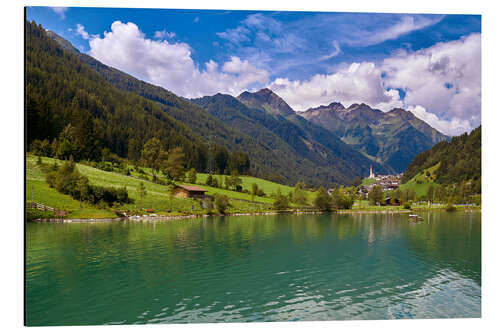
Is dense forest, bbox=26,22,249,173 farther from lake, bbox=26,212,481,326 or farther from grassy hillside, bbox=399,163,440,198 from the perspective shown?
grassy hillside, bbox=399,163,440,198

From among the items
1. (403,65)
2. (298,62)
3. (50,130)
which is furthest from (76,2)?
(50,130)

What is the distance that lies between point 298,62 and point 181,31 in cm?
784

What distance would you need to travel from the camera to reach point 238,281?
55.8ft

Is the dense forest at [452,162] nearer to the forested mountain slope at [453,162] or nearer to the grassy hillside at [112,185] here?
the forested mountain slope at [453,162]

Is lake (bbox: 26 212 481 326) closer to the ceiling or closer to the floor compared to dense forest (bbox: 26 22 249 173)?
closer to the floor

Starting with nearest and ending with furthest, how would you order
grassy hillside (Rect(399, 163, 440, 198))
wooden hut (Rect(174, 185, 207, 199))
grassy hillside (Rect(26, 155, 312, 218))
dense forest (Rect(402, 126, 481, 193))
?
grassy hillside (Rect(26, 155, 312, 218)) < dense forest (Rect(402, 126, 481, 193)) < wooden hut (Rect(174, 185, 207, 199)) < grassy hillside (Rect(399, 163, 440, 198))

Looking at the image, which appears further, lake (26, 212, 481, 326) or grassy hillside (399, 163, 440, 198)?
grassy hillside (399, 163, 440, 198)

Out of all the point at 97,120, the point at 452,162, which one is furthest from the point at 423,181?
the point at 97,120

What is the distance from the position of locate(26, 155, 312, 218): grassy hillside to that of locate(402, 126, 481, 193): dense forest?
4203 cm

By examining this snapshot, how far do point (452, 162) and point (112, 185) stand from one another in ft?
279

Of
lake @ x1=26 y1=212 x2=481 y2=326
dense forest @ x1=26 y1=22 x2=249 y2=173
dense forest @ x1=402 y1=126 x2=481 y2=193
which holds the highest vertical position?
dense forest @ x1=26 y1=22 x2=249 y2=173

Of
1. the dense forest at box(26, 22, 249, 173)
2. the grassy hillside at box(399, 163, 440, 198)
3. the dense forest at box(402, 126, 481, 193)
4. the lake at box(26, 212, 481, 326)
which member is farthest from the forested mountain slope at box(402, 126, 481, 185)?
the dense forest at box(26, 22, 249, 173)

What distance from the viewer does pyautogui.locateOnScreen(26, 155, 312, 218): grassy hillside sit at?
133ft

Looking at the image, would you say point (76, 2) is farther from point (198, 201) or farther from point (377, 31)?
point (198, 201)
